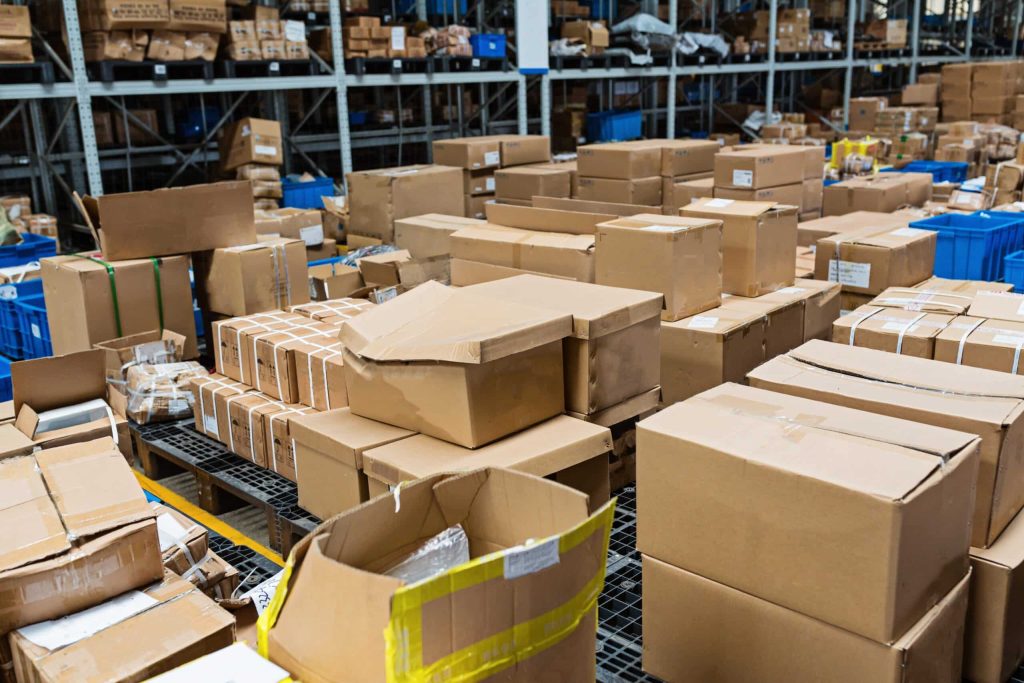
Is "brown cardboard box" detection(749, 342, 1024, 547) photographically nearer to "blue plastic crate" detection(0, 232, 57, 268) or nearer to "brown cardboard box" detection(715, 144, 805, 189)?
"brown cardboard box" detection(715, 144, 805, 189)

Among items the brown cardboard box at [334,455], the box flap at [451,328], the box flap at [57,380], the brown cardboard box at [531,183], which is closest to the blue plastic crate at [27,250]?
the box flap at [57,380]

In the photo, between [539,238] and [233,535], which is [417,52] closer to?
[539,238]

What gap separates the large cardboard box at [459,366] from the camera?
2525 millimetres

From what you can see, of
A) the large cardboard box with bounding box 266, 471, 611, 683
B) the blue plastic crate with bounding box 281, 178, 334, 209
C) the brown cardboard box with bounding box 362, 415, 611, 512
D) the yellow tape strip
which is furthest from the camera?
the blue plastic crate with bounding box 281, 178, 334, 209

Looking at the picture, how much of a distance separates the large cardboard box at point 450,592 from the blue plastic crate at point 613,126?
34.6ft

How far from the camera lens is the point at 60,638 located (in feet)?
6.35

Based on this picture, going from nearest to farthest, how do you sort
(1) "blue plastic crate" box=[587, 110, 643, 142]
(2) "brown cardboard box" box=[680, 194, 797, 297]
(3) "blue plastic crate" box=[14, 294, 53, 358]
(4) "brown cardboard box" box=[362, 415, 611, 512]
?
(4) "brown cardboard box" box=[362, 415, 611, 512] < (2) "brown cardboard box" box=[680, 194, 797, 297] < (3) "blue plastic crate" box=[14, 294, 53, 358] < (1) "blue plastic crate" box=[587, 110, 643, 142]

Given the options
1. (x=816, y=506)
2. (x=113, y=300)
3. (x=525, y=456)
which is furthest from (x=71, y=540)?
(x=113, y=300)

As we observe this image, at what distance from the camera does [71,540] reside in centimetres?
204

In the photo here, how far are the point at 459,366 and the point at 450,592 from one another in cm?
118

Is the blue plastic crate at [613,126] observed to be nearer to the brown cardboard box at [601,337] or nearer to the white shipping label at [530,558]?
the brown cardboard box at [601,337]

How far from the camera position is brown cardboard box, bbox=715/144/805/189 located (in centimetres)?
594

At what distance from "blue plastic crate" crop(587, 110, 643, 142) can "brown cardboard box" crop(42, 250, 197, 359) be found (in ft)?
26.3

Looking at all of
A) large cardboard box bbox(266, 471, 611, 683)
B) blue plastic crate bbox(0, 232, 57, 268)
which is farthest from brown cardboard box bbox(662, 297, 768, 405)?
blue plastic crate bbox(0, 232, 57, 268)
